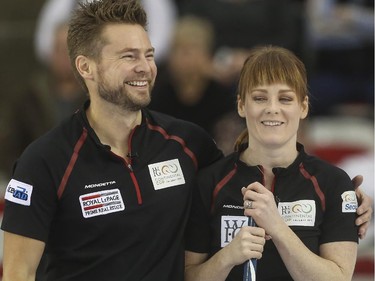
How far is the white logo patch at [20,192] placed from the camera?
172 inches

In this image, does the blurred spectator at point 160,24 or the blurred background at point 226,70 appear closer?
the blurred background at point 226,70

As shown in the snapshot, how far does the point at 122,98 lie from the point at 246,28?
12.0ft

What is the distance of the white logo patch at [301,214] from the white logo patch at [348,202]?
11 centimetres

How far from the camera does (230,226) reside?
437cm

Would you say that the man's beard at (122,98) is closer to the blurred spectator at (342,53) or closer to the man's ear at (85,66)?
the man's ear at (85,66)

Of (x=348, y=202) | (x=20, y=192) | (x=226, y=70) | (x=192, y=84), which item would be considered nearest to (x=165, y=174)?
(x=20, y=192)

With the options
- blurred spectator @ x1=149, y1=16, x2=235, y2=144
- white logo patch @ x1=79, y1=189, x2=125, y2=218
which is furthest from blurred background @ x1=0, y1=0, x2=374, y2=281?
white logo patch @ x1=79, y1=189, x2=125, y2=218

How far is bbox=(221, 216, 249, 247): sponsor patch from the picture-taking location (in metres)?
4.35

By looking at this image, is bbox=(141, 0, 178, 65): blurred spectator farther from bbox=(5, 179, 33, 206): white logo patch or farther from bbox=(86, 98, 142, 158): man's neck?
bbox=(5, 179, 33, 206): white logo patch

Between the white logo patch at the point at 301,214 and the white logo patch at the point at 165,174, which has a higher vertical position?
the white logo patch at the point at 165,174

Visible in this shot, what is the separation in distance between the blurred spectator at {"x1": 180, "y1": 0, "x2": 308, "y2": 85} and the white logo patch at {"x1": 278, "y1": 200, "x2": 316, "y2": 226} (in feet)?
12.1

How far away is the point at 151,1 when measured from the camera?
820 centimetres

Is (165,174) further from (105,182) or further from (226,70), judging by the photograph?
(226,70)

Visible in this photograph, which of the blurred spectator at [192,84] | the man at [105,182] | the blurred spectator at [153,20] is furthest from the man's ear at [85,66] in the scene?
the blurred spectator at [153,20]
